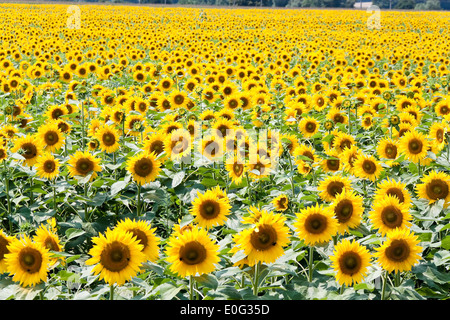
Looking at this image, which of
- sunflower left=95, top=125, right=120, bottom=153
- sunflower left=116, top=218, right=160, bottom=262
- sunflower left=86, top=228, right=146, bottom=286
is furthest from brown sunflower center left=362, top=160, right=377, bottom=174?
sunflower left=95, top=125, right=120, bottom=153

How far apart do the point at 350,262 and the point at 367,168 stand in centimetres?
125

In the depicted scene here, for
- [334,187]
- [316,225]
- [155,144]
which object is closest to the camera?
[316,225]

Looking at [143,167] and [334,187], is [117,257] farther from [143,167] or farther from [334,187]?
[334,187]

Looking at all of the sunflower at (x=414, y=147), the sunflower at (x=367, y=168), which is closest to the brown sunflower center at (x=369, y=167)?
the sunflower at (x=367, y=168)

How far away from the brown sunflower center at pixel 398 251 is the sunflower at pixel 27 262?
5.81 feet

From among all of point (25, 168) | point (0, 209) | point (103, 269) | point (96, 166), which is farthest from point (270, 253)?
point (0, 209)

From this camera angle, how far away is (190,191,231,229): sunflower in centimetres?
308

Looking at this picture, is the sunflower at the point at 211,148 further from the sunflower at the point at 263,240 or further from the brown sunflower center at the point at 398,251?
the brown sunflower center at the point at 398,251

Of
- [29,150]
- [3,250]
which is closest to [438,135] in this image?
[29,150]

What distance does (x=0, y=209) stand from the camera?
4.27 m

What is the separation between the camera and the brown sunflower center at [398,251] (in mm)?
2598

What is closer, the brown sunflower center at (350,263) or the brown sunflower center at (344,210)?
the brown sunflower center at (350,263)

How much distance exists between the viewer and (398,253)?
261cm
